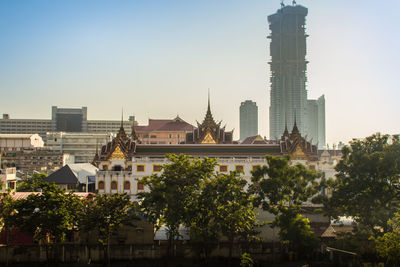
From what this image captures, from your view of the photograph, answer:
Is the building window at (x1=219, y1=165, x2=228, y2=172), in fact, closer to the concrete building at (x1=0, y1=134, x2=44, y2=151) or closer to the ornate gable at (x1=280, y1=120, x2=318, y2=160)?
the ornate gable at (x1=280, y1=120, x2=318, y2=160)

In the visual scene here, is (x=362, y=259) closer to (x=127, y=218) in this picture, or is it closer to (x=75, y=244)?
(x=127, y=218)

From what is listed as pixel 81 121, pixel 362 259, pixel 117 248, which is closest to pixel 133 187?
pixel 117 248

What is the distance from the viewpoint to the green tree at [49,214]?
34.3 m

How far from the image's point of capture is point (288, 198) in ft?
132

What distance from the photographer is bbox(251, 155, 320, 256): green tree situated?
37.0m

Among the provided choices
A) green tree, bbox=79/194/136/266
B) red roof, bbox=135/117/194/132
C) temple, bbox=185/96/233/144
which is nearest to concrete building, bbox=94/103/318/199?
temple, bbox=185/96/233/144

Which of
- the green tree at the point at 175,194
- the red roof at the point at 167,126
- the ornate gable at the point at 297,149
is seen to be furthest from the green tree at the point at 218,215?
the red roof at the point at 167,126

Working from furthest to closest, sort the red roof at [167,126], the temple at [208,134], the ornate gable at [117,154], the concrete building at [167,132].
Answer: the red roof at [167,126] → the concrete building at [167,132] → the temple at [208,134] → the ornate gable at [117,154]

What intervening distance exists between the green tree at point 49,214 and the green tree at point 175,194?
6.02 m

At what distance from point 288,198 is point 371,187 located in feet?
24.0

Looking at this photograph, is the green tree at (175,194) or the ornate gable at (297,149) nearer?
the green tree at (175,194)

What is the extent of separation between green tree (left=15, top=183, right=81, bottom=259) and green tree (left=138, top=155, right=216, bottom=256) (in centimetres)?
602

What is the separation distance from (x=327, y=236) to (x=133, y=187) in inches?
1209

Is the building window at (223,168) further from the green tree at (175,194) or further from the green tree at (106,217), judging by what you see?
the green tree at (106,217)
